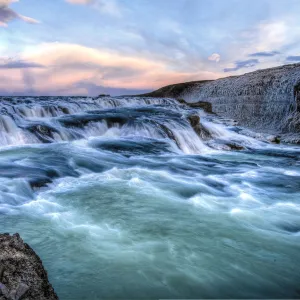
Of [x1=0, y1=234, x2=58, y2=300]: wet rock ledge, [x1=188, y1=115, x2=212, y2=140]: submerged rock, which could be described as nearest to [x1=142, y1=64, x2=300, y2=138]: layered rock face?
[x1=188, y1=115, x2=212, y2=140]: submerged rock

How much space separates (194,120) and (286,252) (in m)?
11.9

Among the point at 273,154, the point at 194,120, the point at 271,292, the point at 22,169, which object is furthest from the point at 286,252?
the point at 194,120

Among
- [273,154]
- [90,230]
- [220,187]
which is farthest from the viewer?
[273,154]

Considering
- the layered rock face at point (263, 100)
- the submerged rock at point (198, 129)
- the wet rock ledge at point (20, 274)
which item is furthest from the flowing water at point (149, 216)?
the layered rock face at point (263, 100)

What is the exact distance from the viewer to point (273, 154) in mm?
14070

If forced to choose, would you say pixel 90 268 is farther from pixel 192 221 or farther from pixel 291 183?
pixel 291 183

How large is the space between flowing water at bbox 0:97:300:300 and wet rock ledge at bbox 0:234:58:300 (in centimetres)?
74

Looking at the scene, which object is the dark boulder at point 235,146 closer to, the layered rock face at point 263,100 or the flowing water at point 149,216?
the flowing water at point 149,216

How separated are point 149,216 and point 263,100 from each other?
2322 cm

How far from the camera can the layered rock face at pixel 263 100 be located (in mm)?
23164

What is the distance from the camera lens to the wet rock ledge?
7.88 ft

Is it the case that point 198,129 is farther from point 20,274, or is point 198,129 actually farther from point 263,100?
point 20,274

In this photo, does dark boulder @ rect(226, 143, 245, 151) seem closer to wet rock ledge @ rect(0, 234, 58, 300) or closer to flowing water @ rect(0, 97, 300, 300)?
flowing water @ rect(0, 97, 300, 300)

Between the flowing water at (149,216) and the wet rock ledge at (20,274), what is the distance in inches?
29.2
